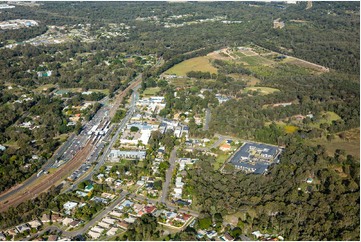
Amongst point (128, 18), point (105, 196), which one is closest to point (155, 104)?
point (105, 196)

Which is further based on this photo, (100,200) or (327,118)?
(327,118)

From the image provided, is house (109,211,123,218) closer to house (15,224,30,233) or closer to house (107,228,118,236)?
house (107,228,118,236)

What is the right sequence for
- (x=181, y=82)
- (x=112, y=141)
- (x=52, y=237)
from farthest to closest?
(x=181, y=82), (x=112, y=141), (x=52, y=237)

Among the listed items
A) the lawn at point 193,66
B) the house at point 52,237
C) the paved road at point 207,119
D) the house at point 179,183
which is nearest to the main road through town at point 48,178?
the house at point 52,237

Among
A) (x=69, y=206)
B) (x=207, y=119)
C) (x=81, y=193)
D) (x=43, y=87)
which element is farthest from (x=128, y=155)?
(x=43, y=87)

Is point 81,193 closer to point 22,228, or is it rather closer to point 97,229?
point 97,229

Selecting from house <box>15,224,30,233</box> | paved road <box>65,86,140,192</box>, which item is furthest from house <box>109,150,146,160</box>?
house <box>15,224,30,233</box>

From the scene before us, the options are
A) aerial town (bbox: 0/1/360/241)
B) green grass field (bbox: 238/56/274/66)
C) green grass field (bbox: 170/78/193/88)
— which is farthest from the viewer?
green grass field (bbox: 238/56/274/66)

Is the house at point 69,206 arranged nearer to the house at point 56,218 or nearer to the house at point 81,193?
the house at point 56,218
